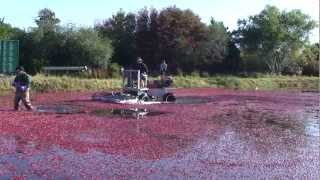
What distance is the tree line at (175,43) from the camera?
48.6 metres

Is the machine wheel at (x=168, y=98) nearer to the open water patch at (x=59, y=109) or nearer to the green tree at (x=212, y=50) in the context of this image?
the open water patch at (x=59, y=109)

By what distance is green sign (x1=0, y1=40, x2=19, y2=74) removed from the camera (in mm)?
36625

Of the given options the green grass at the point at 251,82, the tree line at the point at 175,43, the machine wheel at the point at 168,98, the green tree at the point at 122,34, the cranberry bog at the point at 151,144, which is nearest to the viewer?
the cranberry bog at the point at 151,144

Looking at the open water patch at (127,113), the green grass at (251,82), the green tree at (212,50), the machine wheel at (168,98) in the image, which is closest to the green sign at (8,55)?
the machine wheel at (168,98)

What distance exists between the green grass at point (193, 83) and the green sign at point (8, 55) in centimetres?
162

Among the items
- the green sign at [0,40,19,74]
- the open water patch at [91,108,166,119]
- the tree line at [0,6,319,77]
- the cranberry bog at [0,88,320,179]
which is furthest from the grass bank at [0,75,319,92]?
the open water patch at [91,108,166,119]

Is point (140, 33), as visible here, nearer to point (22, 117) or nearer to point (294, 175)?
point (22, 117)

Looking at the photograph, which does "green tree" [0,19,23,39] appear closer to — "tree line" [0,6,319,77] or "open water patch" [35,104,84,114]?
"tree line" [0,6,319,77]

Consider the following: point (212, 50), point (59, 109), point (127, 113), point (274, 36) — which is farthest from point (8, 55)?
point (274, 36)

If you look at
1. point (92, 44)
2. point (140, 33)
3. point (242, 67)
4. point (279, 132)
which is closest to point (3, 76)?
point (92, 44)

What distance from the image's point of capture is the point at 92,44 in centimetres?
4766

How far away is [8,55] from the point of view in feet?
121

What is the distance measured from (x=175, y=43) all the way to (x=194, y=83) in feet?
26.4

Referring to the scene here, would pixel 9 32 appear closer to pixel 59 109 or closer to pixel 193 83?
pixel 193 83
